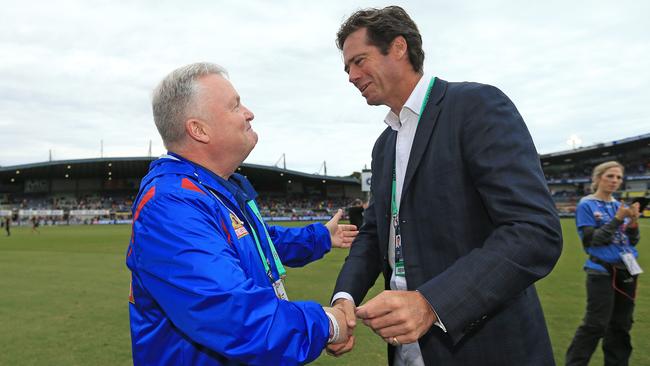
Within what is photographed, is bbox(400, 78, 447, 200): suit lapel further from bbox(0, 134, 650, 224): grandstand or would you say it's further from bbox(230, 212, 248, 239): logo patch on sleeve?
bbox(0, 134, 650, 224): grandstand

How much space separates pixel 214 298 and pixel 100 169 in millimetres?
67581

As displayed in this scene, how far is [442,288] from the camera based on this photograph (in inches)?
62.3

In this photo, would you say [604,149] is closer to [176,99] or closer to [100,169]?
[100,169]

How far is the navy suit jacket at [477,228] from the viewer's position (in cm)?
156

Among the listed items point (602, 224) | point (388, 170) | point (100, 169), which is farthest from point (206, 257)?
point (100, 169)

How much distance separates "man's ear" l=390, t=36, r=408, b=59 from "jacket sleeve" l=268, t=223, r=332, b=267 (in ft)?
4.21

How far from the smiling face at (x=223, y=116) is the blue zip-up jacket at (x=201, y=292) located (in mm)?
257

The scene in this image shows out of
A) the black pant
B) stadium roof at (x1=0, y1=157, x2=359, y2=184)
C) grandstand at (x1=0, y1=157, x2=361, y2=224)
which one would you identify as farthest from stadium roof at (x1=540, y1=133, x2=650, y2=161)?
the black pant

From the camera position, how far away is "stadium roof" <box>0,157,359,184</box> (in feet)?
184

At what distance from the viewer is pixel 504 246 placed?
5.10ft

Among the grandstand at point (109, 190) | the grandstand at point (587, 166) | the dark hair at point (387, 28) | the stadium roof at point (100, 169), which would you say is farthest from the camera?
the grandstand at point (587, 166)

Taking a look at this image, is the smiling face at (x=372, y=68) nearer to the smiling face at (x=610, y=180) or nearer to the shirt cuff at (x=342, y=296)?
the shirt cuff at (x=342, y=296)

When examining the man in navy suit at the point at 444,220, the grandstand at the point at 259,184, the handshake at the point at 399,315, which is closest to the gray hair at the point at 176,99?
the man in navy suit at the point at 444,220

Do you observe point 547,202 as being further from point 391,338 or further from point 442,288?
point 391,338
